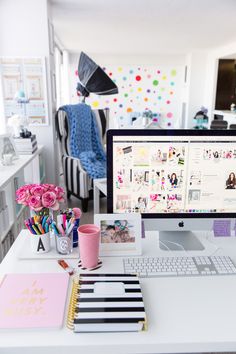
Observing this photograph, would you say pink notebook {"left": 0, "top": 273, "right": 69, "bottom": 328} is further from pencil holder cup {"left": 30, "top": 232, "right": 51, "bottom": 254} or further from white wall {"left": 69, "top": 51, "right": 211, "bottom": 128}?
white wall {"left": 69, "top": 51, "right": 211, "bottom": 128}

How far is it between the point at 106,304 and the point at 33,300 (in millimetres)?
210

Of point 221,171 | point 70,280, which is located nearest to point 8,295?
point 70,280

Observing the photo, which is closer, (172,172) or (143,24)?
(172,172)

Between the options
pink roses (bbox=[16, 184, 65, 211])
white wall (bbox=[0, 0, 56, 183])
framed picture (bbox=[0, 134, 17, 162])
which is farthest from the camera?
white wall (bbox=[0, 0, 56, 183])

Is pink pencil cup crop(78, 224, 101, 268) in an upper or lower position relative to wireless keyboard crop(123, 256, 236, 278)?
upper

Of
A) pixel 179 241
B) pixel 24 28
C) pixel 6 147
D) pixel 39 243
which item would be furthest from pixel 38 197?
pixel 24 28

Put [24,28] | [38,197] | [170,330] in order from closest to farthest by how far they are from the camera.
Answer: [170,330] → [38,197] → [24,28]

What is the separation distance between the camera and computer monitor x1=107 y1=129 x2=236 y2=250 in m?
1.07

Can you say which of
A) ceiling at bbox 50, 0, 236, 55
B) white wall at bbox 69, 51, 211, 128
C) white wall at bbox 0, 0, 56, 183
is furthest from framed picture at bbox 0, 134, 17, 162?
white wall at bbox 69, 51, 211, 128

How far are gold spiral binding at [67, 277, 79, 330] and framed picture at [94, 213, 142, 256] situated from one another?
191 millimetres

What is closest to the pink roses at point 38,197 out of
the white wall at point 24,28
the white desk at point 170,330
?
the white desk at point 170,330

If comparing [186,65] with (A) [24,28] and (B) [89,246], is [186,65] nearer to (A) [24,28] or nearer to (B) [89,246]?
(A) [24,28]

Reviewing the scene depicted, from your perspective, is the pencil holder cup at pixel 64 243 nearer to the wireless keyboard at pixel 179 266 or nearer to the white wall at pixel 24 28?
the wireless keyboard at pixel 179 266

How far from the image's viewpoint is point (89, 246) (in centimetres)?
98
